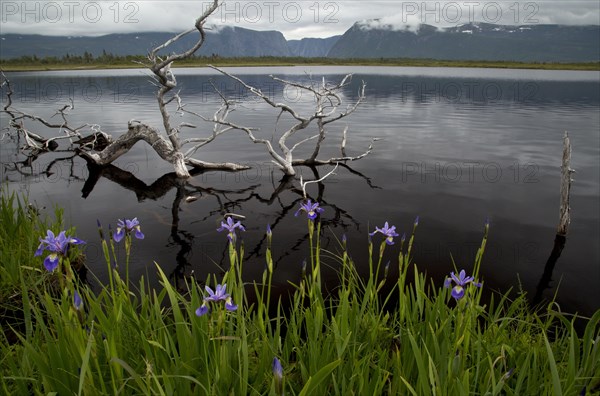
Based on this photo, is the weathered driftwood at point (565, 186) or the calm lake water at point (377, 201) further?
the weathered driftwood at point (565, 186)

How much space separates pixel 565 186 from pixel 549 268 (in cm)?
276

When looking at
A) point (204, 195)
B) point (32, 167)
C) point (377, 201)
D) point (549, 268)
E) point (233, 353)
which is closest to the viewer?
point (233, 353)

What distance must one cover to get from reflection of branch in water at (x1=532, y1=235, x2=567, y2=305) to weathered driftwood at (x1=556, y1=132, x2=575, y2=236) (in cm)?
37

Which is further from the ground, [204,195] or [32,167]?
[32,167]

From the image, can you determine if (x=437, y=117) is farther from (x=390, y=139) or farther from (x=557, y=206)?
(x=557, y=206)

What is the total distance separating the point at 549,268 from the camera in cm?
1208

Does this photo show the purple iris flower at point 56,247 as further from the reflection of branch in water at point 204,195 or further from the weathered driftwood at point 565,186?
the weathered driftwood at point 565,186

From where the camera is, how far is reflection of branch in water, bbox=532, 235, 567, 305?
422 inches

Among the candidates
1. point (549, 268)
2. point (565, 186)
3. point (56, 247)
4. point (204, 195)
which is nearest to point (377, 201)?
point (565, 186)

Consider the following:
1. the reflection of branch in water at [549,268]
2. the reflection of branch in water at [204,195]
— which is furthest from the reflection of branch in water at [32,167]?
the reflection of branch in water at [549,268]

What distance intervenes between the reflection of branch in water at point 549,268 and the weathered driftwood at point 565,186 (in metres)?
0.37

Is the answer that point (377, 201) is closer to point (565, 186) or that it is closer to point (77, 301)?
point (565, 186)

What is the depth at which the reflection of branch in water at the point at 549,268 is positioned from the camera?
35.2 ft

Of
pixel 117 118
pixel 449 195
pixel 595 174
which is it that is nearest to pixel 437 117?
pixel 595 174
